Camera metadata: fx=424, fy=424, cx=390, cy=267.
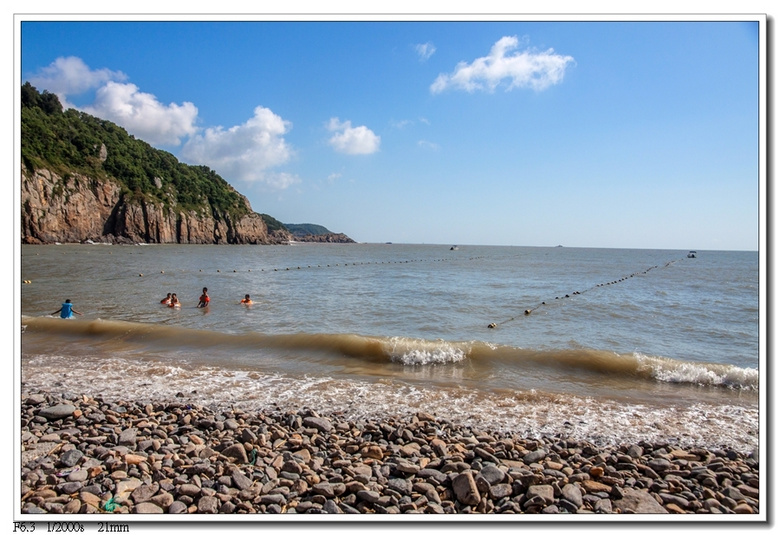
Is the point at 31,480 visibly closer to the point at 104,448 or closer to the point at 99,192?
the point at 104,448

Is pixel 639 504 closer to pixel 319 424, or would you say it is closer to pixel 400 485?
→ pixel 400 485

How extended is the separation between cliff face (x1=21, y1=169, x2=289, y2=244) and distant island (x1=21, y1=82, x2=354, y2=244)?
0.18 metres

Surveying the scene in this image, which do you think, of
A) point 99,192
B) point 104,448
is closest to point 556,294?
point 104,448

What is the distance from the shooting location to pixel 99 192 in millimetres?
94500

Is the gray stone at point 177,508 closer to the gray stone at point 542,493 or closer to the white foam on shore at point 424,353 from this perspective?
the gray stone at point 542,493

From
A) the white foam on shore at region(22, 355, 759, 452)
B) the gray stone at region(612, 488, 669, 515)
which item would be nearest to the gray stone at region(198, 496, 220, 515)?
the white foam on shore at region(22, 355, 759, 452)

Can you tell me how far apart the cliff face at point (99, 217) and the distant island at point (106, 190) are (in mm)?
177

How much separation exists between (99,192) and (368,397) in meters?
109

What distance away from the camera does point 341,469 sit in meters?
5.36

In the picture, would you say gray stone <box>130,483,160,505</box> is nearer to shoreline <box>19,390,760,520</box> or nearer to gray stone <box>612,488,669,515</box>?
shoreline <box>19,390,760,520</box>

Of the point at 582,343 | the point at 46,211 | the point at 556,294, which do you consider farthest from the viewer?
the point at 46,211

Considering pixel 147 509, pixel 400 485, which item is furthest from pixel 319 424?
pixel 147 509

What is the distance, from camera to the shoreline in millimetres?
4652
